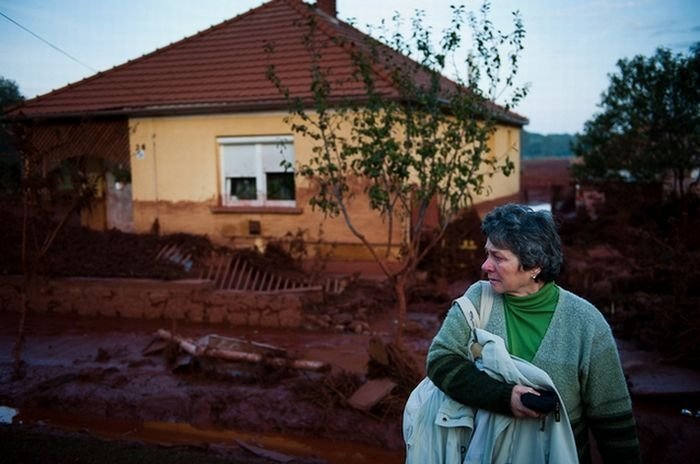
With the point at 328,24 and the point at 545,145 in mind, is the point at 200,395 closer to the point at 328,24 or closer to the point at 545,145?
the point at 328,24

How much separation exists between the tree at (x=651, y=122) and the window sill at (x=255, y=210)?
941 cm

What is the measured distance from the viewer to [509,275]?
2326 mm

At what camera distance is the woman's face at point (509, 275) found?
2324 millimetres

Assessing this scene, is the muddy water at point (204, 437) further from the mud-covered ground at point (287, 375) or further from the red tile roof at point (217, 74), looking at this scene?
the red tile roof at point (217, 74)

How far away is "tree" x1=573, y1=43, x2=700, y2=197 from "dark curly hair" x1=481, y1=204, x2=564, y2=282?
14150mm

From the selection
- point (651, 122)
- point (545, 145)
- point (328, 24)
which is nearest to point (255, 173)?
point (328, 24)

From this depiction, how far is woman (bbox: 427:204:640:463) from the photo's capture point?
2.17 m

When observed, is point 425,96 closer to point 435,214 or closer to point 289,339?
point 289,339

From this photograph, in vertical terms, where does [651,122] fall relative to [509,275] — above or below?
above

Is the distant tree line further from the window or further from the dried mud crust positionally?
the dried mud crust

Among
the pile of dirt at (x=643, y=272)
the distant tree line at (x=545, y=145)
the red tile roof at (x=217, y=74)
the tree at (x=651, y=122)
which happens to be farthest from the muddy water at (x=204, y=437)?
the distant tree line at (x=545, y=145)

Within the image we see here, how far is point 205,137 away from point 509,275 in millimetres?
11306

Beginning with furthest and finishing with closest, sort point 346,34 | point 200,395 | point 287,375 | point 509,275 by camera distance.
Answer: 1. point 346,34
2. point 287,375
3. point 200,395
4. point 509,275

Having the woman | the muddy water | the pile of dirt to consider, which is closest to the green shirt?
the woman
